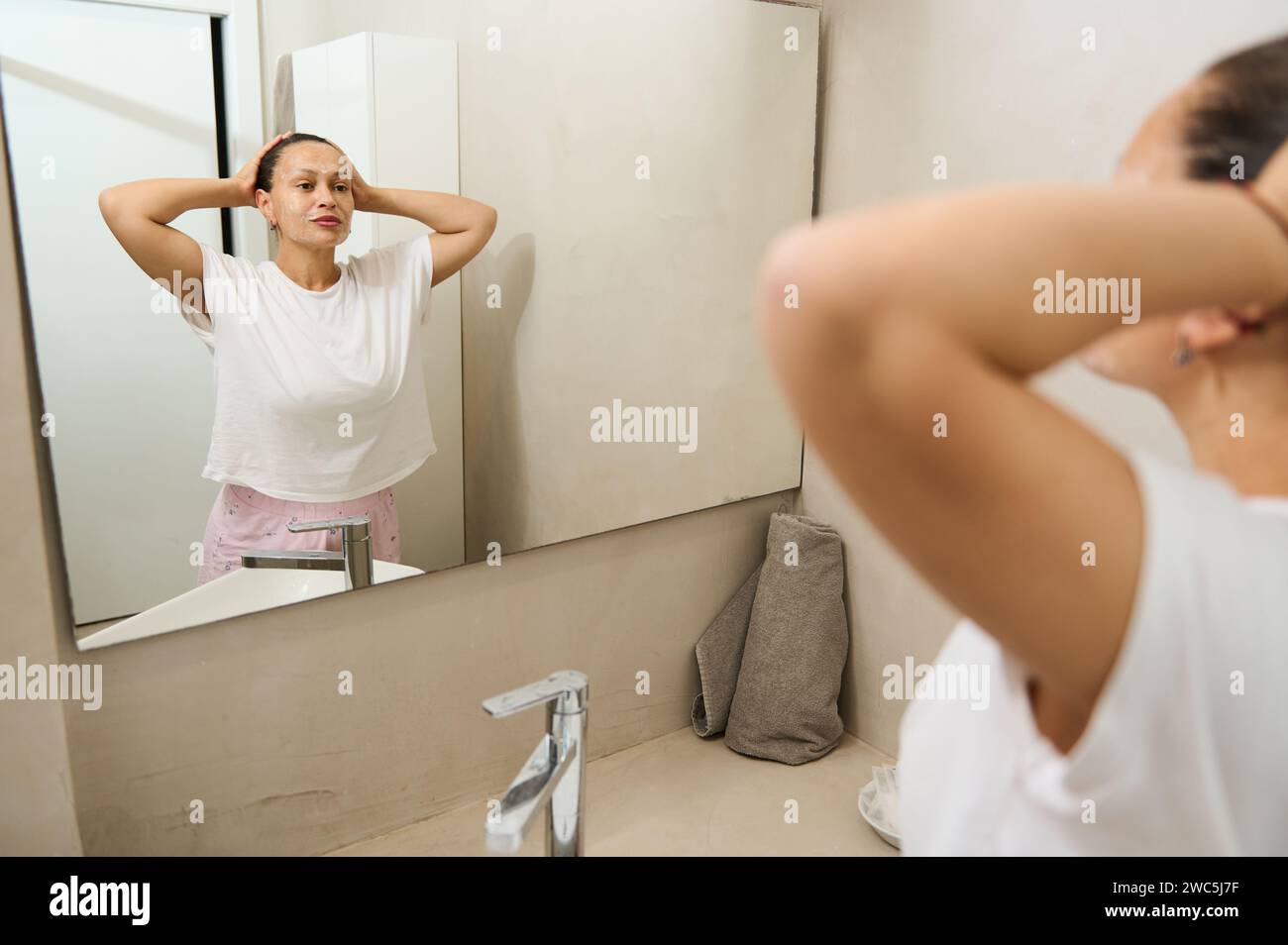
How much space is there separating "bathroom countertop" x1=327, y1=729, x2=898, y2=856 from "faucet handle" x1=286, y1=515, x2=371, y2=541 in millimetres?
328

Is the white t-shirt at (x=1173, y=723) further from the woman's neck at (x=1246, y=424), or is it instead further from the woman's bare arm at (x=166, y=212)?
the woman's bare arm at (x=166, y=212)

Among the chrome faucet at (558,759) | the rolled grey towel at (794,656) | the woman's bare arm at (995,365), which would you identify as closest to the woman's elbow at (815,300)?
the woman's bare arm at (995,365)

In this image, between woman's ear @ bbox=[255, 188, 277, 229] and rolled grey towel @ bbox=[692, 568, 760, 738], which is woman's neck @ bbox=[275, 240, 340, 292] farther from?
rolled grey towel @ bbox=[692, 568, 760, 738]

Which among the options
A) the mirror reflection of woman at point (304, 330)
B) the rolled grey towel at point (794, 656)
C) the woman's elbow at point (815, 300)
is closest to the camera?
the woman's elbow at point (815, 300)

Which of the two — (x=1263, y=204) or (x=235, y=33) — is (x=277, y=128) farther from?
(x=1263, y=204)

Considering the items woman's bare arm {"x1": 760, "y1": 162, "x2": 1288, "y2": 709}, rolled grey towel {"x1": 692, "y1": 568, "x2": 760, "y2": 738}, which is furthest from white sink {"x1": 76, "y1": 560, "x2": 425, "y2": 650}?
woman's bare arm {"x1": 760, "y1": 162, "x2": 1288, "y2": 709}

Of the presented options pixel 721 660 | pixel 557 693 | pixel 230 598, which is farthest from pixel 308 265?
pixel 721 660

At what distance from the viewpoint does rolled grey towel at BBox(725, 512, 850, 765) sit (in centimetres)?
120

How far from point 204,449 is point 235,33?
325mm

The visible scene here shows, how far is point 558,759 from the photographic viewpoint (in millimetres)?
753

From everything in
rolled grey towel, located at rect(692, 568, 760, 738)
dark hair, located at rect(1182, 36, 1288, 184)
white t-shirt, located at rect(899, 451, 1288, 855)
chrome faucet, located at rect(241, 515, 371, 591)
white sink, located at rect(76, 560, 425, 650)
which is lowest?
rolled grey towel, located at rect(692, 568, 760, 738)

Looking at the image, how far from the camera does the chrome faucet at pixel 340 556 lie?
858 mm

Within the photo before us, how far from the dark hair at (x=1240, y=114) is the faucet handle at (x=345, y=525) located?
73 centimetres

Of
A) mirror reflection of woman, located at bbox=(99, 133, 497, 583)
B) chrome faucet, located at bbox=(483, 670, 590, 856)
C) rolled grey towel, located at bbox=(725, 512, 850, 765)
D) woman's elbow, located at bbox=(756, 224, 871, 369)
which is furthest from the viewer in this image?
rolled grey towel, located at bbox=(725, 512, 850, 765)
